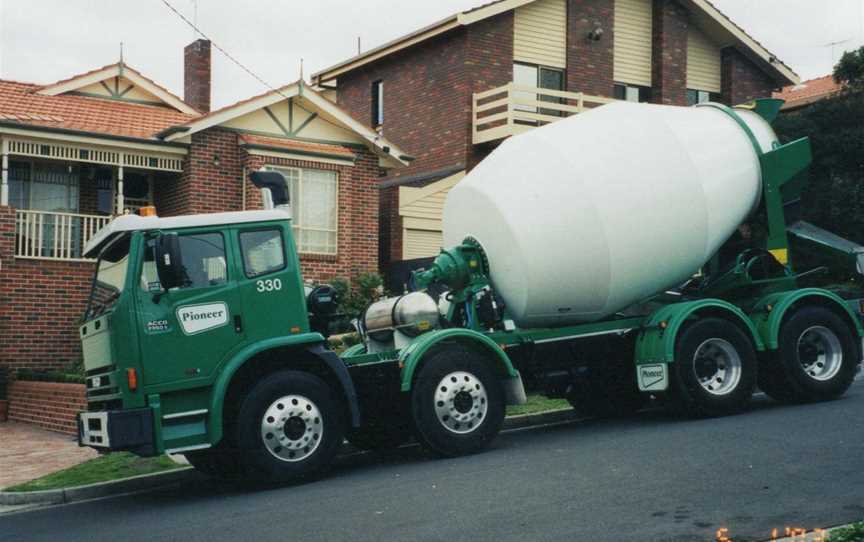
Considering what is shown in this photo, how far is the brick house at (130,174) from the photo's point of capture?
58.6 feet

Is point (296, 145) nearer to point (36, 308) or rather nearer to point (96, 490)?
point (36, 308)

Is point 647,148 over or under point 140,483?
over

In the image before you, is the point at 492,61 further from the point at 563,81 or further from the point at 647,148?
the point at 647,148

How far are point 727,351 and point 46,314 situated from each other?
12104 millimetres

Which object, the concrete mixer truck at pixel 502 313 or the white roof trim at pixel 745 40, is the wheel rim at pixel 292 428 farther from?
the white roof trim at pixel 745 40

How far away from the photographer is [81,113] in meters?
19.9

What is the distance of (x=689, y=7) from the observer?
27984 millimetres

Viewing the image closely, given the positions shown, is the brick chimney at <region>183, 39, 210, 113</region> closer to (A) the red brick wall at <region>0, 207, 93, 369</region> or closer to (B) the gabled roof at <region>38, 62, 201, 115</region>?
(B) the gabled roof at <region>38, 62, 201, 115</region>


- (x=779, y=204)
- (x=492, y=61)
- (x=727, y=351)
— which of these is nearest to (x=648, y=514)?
(x=727, y=351)

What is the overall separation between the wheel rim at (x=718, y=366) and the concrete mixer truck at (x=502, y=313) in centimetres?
2

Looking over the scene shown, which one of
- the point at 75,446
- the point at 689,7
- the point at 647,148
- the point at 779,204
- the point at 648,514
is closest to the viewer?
the point at 648,514

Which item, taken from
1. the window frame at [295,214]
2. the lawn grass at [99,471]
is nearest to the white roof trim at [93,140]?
the window frame at [295,214]

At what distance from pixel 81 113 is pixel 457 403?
1310cm

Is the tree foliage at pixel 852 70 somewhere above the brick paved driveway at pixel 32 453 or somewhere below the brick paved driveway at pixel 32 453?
above
